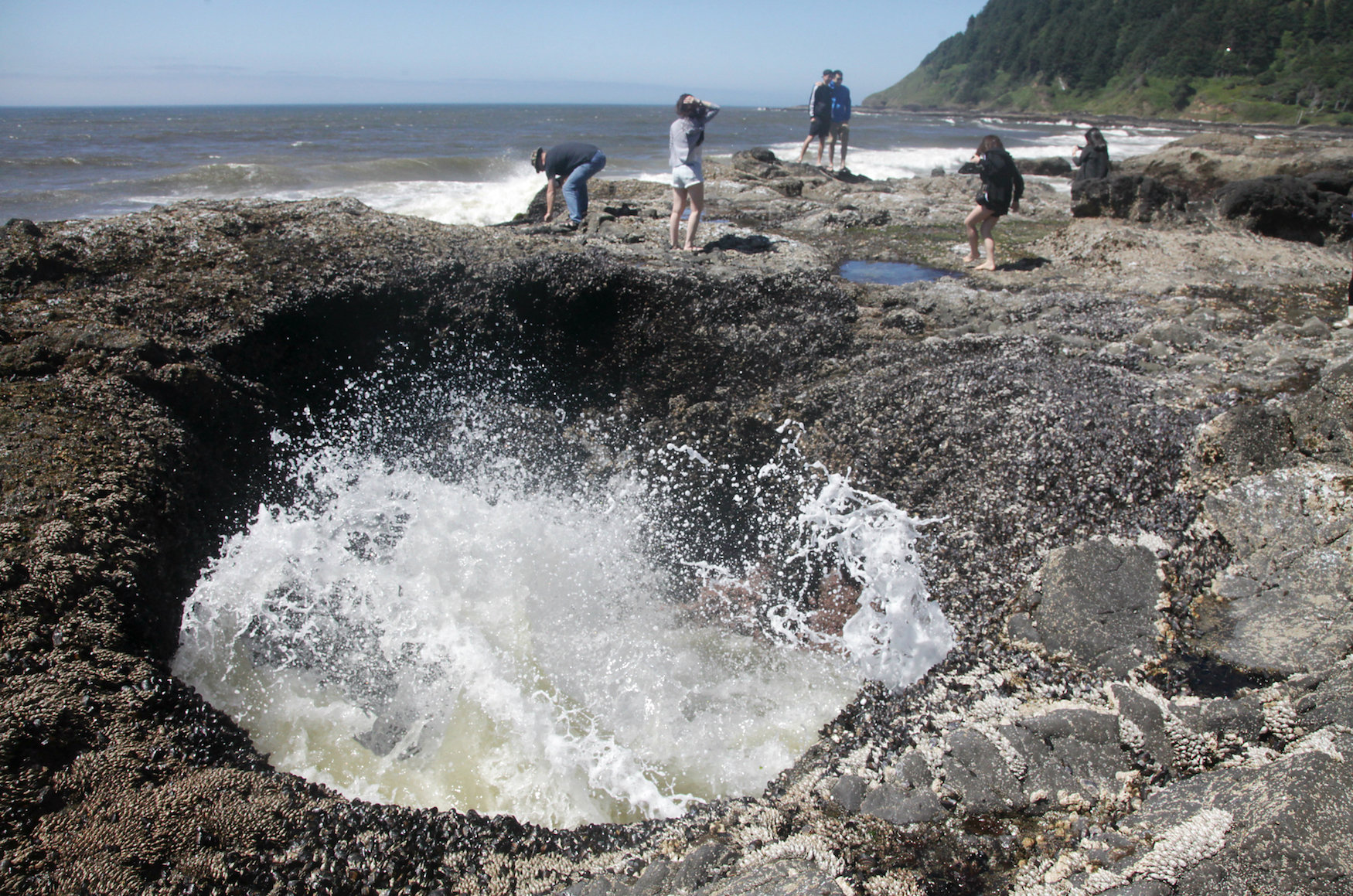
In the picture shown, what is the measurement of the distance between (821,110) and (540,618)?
1318 cm

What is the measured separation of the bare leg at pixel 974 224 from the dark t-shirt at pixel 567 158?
150 inches

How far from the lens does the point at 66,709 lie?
70.7 inches

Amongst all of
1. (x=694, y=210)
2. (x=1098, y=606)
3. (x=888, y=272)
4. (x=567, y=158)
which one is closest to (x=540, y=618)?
(x=1098, y=606)

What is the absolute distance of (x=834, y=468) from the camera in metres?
3.60

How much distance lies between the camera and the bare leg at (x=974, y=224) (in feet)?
22.0

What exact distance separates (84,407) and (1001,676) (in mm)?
3656

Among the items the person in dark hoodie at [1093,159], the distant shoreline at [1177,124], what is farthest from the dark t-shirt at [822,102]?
the distant shoreline at [1177,124]

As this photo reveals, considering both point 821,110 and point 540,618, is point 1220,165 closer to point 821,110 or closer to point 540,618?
point 821,110

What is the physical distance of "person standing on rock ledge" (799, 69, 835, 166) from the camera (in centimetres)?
1288

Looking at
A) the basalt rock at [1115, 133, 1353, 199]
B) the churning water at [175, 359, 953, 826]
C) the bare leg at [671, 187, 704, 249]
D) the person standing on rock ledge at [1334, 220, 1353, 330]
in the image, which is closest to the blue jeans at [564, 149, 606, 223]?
the bare leg at [671, 187, 704, 249]

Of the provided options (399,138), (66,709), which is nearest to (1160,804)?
(66,709)

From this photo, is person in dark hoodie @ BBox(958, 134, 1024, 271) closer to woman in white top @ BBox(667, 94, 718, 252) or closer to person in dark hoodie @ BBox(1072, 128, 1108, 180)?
woman in white top @ BBox(667, 94, 718, 252)

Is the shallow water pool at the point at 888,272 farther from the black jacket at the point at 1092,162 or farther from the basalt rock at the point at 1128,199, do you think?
the black jacket at the point at 1092,162

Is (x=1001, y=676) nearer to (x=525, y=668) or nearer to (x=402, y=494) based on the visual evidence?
(x=525, y=668)
